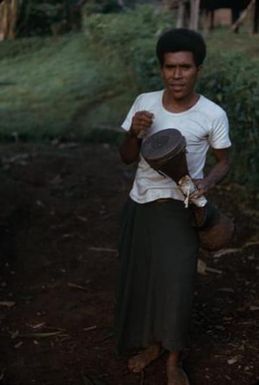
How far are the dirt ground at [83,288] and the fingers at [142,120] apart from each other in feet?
4.30

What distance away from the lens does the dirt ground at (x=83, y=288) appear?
12.7 feet

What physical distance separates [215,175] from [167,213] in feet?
0.95

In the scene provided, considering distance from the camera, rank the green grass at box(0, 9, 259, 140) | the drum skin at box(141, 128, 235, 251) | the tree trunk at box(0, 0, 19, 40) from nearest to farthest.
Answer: the drum skin at box(141, 128, 235, 251)
the green grass at box(0, 9, 259, 140)
the tree trunk at box(0, 0, 19, 40)

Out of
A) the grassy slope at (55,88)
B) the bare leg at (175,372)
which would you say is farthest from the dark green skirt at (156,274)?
the grassy slope at (55,88)

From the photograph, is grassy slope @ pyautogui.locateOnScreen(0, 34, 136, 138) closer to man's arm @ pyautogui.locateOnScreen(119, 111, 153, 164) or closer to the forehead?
man's arm @ pyautogui.locateOnScreen(119, 111, 153, 164)

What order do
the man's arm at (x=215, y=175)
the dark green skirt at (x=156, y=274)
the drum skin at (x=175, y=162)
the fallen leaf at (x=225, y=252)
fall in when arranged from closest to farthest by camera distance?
the drum skin at (x=175, y=162), the man's arm at (x=215, y=175), the dark green skirt at (x=156, y=274), the fallen leaf at (x=225, y=252)

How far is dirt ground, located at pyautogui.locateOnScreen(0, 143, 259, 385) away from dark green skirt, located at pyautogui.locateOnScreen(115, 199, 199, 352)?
1.11ft

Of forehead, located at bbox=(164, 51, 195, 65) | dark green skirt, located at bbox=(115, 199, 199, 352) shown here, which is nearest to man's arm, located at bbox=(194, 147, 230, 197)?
dark green skirt, located at bbox=(115, 199, 199, 352)

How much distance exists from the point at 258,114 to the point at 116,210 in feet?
5.52

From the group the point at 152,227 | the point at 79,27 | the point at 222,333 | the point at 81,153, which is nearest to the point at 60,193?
the point at 81,153

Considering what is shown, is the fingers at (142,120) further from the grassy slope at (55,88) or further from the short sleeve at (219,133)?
the grassy slope at (55,88)

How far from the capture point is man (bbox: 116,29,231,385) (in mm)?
3285

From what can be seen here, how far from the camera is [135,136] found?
3350 mm

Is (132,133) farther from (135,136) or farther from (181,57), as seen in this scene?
(181,57)
